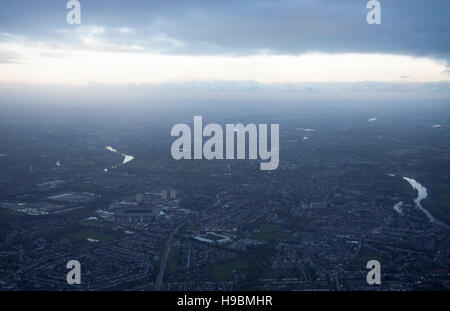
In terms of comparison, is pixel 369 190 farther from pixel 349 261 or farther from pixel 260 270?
pixel 260 270

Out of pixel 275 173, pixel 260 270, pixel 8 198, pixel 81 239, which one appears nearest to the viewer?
pixel 260 270

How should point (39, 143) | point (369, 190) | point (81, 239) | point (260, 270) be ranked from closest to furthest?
1. point (260, 270)
2. point (81, 239)
3. point (369, 190)
4. point (39, 143)

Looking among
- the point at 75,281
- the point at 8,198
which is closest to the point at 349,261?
the point at 75,281

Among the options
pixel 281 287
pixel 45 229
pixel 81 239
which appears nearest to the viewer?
pixel 281 287

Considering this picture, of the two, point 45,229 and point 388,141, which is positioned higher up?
point 388,141

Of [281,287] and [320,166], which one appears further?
[320,166]

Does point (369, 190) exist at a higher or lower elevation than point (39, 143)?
lower

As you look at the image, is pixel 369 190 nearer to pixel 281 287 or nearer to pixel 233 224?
pixel 233 224

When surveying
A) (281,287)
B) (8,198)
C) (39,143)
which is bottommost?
(281,287)

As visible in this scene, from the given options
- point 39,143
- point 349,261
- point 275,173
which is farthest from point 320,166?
point 39,143
